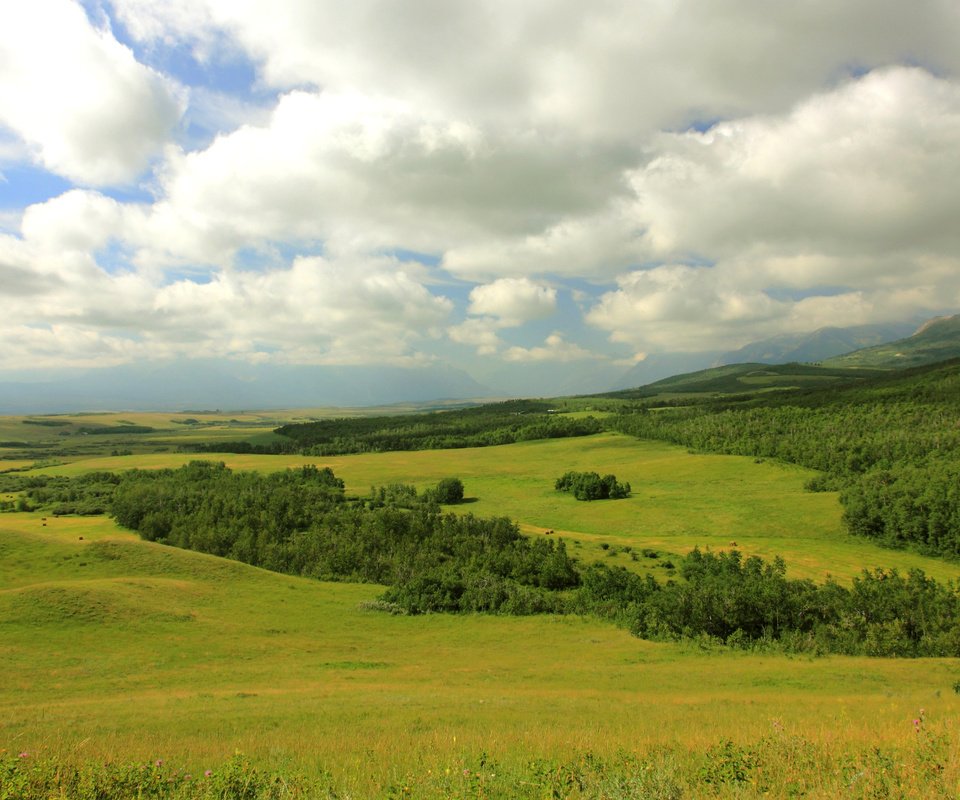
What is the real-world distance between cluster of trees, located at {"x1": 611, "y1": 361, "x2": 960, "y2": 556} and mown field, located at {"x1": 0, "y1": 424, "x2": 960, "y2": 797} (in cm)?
826

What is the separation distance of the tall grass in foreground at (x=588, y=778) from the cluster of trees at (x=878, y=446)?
97395 millimetres

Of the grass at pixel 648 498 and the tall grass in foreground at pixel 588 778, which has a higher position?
the tall grass in foreground at pixel 588 778

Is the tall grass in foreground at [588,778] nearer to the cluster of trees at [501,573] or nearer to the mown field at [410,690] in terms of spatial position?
the mown field at [410,690]

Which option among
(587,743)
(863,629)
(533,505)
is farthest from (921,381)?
(587,743)

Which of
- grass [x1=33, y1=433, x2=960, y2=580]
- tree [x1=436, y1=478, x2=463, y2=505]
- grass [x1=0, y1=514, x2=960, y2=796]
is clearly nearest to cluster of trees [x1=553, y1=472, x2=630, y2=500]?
grass [x1=33, y1=433, x2=960, y2=580]

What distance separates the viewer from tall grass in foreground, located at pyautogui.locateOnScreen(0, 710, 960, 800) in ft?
33.5

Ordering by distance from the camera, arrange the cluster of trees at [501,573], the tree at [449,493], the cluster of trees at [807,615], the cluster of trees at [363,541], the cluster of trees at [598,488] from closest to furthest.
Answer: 1. the cluster of trees at [807,615]
2. the cluster of trees at [501,573]
3. the cluster of trees at [363,541]
4. the cluster of trees at [598,488]
5. the tree at [449,493]

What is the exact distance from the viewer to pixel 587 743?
15.2 meters

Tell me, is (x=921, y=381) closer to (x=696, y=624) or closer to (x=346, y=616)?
(x=696, y=624)

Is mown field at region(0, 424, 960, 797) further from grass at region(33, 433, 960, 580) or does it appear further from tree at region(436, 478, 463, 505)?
tree at region(436, 478, 463, 505)

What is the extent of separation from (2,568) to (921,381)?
261262 millimetres

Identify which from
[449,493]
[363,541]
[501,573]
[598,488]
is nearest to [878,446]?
[598,488]

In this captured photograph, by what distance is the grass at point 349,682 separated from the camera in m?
15.7

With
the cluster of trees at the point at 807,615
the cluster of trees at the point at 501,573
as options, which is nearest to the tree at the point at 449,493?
the cluster of trees at the point at 501,573
